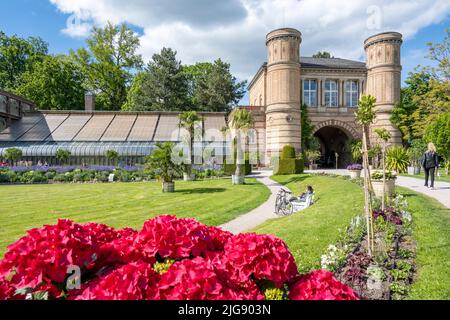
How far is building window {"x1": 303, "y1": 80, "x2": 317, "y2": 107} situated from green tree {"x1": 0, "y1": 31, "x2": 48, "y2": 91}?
156ft

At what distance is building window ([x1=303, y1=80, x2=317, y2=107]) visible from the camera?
116 ft

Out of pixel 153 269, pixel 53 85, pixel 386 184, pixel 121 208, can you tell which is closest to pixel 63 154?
pixel 53 85

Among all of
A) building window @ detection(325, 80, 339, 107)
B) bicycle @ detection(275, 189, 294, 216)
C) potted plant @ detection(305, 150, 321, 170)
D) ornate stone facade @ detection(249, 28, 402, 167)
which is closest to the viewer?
bicycle @ detection(275, 189, 294, 216)

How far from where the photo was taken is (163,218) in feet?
7.76

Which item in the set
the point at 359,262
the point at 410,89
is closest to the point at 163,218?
the point at 359,262

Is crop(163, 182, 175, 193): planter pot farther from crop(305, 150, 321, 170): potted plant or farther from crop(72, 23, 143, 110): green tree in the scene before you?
crop(72, 23, 143, 110): green tree

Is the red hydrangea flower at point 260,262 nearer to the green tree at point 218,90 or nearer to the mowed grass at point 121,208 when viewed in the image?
the mowed grass at point 121,208

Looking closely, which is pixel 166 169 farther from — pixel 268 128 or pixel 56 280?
pixel 268 128

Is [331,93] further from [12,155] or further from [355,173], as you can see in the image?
[12,155]

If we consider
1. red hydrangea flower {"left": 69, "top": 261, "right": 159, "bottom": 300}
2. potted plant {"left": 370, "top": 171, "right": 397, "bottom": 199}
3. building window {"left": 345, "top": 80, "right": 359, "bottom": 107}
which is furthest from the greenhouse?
red hydrangea flower {"left": 69, "top": 261, "right": 159, "bottom": 300}

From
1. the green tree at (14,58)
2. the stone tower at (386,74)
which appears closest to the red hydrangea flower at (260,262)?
the stone tower at (386,74)

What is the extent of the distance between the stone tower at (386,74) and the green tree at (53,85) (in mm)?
45785

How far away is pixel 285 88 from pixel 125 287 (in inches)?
1302
